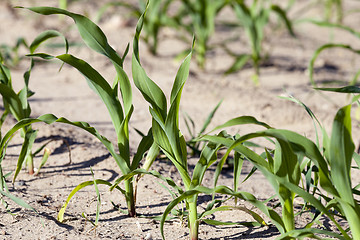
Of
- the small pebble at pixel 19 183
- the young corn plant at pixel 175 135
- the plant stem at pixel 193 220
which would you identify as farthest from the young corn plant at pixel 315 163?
the small pebble at pixel 19 183

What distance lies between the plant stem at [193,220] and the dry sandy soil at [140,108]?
0.10 m

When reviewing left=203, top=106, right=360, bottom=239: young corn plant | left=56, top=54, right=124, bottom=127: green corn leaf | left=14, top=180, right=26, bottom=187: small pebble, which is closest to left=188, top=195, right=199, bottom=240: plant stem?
left=203, top=106, right=360, bottom=239: young corn plant

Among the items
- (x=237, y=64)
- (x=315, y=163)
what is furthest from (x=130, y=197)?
(x=237, y=64)

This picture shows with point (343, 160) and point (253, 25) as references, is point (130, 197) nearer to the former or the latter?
point (343, 160)

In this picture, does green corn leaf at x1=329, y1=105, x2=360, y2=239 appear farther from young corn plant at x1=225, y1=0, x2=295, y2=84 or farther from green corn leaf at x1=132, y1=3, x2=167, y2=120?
young corn plant at x1=225, y1=0, x2=295, y2=84

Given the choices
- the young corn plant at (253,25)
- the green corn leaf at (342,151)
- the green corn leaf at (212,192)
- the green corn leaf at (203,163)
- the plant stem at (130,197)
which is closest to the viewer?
the green corn leaf at (342,151)

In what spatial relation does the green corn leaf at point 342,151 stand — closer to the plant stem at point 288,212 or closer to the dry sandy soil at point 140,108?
the plant stem at point 288,212

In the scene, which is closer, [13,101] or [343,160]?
[343,160]

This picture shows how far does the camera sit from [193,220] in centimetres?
178

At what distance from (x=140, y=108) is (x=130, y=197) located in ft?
4.76

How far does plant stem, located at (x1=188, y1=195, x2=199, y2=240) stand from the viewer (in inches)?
69.1

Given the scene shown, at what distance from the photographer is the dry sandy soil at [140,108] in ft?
6.35

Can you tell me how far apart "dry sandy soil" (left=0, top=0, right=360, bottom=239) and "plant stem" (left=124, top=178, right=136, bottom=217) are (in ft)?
0.10

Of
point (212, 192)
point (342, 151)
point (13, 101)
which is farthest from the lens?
point (13, 101)
